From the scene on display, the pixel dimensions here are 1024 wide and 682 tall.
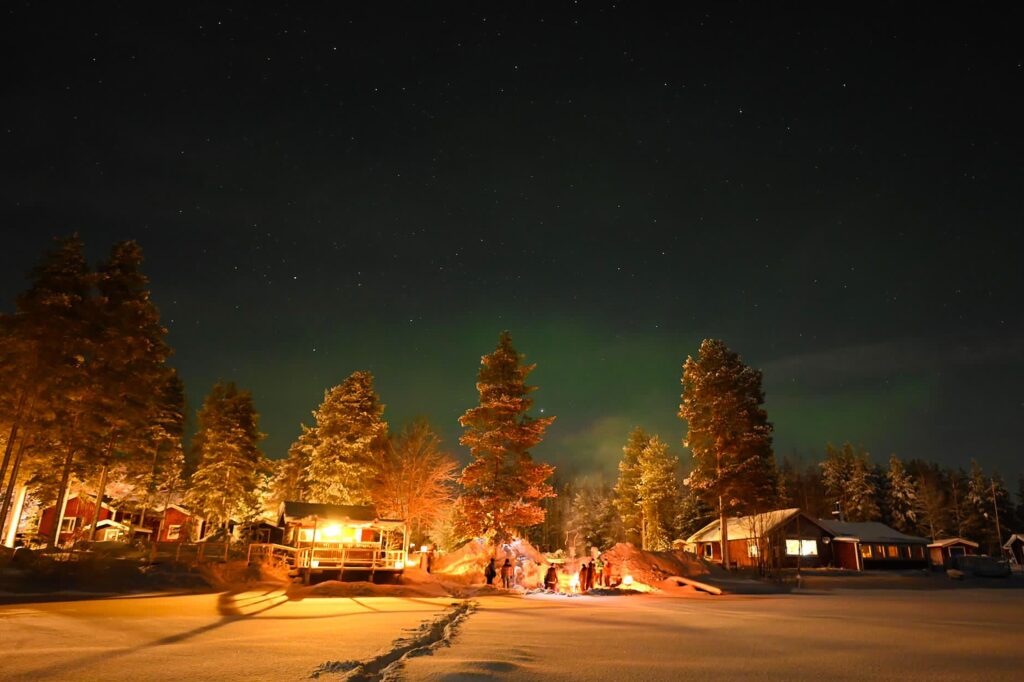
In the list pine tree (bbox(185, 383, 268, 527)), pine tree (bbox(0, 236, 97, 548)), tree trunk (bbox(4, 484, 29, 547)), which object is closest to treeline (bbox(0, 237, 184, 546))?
pine tree (bbox(0, 236, 97, 548))

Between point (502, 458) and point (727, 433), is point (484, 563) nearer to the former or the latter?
point (502, 458)

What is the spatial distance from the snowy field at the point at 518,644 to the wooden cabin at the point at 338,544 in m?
14.2

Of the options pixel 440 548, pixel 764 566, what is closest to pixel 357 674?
pixel 764 566

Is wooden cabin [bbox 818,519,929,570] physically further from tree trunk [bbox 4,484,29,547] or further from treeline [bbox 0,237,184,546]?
tree trunk [bbox 4,484,29,547]

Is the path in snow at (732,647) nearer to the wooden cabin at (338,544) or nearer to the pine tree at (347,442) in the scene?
the wooden cabin at (338,544)

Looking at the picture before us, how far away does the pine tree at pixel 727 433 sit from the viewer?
3925 cm

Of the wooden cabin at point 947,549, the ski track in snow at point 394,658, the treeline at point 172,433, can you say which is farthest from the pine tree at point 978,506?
Answer: the ski track in snow at point 394,658

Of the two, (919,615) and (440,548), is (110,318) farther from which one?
(440,548)

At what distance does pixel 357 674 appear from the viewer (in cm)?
675

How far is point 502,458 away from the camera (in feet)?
119

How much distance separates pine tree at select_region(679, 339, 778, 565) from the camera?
129 ft

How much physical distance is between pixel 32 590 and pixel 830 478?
81043 millimetres

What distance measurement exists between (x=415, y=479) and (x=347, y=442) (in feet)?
25.1

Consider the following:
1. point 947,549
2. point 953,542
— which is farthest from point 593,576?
point 947,549
